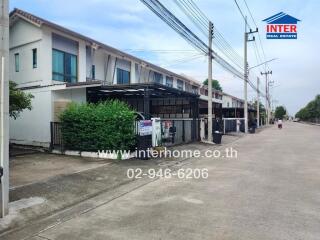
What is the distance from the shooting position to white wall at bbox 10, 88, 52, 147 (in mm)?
17016

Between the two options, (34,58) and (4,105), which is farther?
(34,58)

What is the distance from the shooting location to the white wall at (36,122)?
55.8 feet

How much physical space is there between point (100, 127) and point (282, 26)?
14.9m

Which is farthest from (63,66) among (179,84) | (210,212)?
(179,84)

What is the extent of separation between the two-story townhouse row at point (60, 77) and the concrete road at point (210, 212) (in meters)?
7.40

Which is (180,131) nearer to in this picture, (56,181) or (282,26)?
(282,26)

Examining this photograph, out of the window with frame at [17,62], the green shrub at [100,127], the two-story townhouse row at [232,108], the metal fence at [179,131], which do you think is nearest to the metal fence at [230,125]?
the two-story townhouse row at [232,108]

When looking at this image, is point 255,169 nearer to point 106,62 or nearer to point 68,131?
point 68,131

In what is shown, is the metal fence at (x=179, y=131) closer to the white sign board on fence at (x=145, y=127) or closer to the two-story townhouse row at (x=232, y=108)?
the white sign board on fence at (x=145, y=127)

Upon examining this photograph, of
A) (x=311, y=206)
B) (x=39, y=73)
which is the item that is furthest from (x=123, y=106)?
(x=311, y=206)

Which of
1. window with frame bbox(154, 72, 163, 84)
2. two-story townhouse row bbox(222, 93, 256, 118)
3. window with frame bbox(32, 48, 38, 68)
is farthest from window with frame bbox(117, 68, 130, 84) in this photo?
two-story townhouse row bbox(222, 93, 256, 118)

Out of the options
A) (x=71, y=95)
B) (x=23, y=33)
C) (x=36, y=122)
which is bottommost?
(x=36, y=122)

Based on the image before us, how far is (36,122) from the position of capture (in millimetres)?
17562

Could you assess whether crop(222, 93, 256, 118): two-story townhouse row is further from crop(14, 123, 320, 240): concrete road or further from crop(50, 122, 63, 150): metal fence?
crop(14, 123, 320, 240): concrete road
